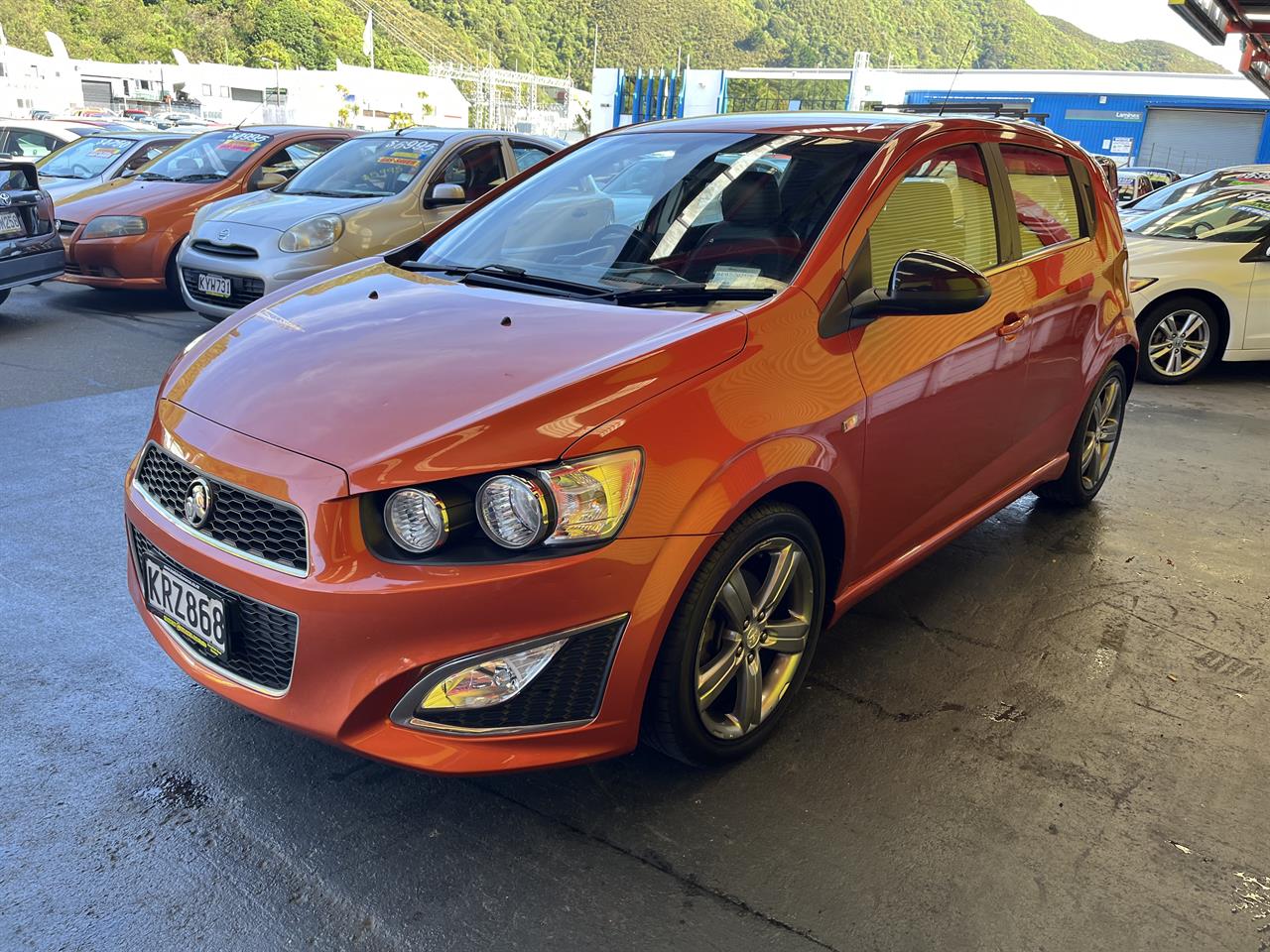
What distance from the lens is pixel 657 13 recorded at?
146625 mm

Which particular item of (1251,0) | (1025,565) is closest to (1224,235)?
(1025,565)

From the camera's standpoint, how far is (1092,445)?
15.1 ft

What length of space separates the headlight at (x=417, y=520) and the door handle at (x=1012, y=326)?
211 cm

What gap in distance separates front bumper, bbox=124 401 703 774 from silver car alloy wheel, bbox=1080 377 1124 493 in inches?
118

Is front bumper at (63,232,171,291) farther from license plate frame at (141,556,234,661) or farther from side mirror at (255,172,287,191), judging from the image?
license plate frame at (141,556,234,661)

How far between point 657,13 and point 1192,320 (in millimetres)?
154068

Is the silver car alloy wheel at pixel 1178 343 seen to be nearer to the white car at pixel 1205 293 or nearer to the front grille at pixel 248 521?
the white car at pixel 1205 293

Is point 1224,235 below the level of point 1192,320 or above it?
above

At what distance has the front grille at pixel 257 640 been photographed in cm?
216

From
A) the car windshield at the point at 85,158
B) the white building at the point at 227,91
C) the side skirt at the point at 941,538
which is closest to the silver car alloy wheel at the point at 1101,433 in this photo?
the side skirt at the point at 941,538

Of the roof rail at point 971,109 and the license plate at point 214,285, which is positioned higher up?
the roof rail at point 971,109

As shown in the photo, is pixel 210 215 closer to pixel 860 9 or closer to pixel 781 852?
pixel 781 852

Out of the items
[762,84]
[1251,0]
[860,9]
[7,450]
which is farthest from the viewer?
[860,9]

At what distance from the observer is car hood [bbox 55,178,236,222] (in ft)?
27.7
